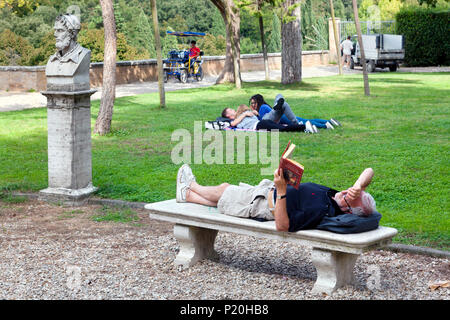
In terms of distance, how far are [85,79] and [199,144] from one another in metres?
3.73

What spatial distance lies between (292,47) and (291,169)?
1852cm

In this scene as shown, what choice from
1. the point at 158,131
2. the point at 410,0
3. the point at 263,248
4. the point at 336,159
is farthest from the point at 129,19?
the point at 263,248

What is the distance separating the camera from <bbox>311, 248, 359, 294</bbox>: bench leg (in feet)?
15.8

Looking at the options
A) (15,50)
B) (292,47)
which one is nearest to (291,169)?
(292,47)

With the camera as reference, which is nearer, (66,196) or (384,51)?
(66,196)

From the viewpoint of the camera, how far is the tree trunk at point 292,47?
22266 millimetres

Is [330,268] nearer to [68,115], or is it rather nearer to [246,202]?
[246,202]

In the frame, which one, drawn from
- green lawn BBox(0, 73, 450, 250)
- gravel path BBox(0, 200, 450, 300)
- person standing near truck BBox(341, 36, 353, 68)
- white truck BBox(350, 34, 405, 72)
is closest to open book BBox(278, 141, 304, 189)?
gravel path BBox(0, 200, 450, 300)

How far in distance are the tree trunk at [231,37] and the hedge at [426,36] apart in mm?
11695

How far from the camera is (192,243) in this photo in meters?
5.69

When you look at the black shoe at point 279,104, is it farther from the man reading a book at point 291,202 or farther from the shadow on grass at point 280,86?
the shadow on grass at point 280,86

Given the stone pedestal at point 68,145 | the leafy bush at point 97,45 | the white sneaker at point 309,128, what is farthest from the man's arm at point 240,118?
the leafy bush at point 97,45
